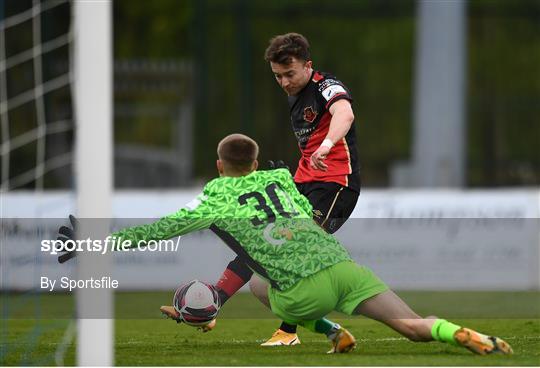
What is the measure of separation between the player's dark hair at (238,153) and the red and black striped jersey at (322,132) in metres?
0.74

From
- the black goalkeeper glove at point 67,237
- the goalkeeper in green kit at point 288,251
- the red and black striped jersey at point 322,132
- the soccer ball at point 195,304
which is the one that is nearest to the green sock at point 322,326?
the goalkeeper in green kit at point 288,251

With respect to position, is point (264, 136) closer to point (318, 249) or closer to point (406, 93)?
point (406, 93)

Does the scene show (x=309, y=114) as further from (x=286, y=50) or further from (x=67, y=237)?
(x=67, y=237)

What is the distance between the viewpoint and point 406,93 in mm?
24188

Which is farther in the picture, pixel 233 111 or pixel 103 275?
pixel 233 111

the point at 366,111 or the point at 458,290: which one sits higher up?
the point at 366,111

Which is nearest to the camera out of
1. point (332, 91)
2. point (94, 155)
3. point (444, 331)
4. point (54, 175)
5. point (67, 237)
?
point (94, 155)

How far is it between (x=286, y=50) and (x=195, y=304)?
145cm

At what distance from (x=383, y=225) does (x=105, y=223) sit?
25.6 ft

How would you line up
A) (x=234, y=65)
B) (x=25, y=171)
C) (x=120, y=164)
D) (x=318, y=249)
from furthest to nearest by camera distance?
(x=120, y=164) < (x=234, y=65) < (x=25, y=171) < (x=318, y=249)

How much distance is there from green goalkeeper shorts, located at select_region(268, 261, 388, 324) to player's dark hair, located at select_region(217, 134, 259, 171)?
2.17 feet

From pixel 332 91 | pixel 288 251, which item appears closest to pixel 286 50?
pixel 332 91

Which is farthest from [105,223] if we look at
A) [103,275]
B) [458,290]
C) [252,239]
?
[458,290]

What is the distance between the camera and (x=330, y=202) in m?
7.11
